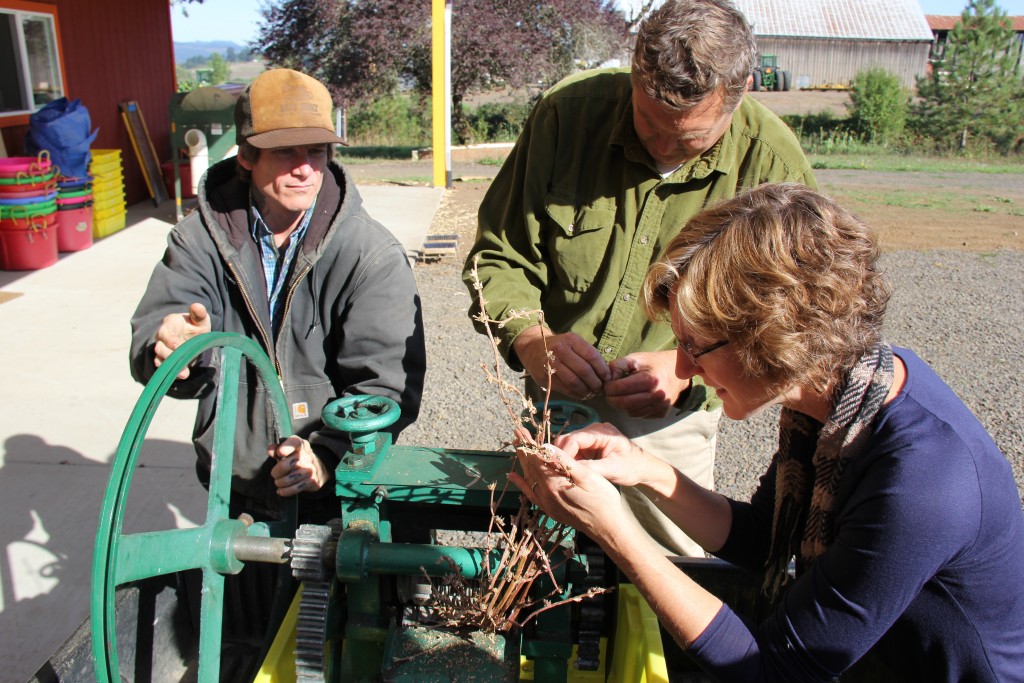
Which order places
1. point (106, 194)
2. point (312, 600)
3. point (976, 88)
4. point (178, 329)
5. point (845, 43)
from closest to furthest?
point (312, 600) → point (178, 329) → point (106, 194) → point (976, 88) → point (845, 43)

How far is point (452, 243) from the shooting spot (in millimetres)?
7703

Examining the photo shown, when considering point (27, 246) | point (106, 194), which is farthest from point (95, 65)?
point (27, 246)

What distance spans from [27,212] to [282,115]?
5.30 metres

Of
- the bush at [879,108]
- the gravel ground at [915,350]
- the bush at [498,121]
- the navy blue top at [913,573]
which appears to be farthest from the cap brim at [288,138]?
the bush at [879,108]

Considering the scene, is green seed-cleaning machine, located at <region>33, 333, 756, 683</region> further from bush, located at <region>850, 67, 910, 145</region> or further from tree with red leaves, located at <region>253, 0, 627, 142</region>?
bush, located at <region>850, 67, 910, 145</region>

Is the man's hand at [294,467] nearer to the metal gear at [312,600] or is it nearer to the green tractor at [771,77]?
the metal gear at [312,600]

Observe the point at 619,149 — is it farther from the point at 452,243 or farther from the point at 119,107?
the point at 119,107

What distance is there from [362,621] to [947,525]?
1067 millimetres

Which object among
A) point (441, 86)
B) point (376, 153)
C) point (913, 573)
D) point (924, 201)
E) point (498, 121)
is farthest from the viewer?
point (498, 121)

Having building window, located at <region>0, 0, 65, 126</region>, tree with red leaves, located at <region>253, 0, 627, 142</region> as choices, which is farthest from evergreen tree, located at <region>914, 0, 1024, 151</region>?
building window, located at <region>0, 0, 65, 126</region>

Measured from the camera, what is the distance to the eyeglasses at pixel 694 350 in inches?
53.8

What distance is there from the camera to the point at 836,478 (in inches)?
54.7

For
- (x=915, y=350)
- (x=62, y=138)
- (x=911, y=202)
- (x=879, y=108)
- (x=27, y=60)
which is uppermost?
(x=27, y=60)

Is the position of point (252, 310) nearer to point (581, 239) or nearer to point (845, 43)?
point (581, 239)
